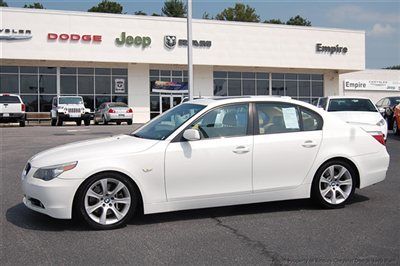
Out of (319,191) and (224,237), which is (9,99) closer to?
(319,191)

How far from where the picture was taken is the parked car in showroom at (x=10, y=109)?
1080 inches

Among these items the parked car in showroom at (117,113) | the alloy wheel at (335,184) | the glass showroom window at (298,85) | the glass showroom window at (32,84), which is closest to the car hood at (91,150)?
the alloy wheel at (335,184)

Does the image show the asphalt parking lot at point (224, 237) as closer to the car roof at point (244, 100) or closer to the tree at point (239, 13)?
the car roof at point (244, 100)

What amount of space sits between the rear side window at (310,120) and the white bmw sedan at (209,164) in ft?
0.04

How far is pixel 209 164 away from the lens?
19.9ft

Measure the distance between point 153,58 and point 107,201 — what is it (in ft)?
103

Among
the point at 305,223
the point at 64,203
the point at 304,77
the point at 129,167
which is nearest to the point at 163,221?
the point at 129,167

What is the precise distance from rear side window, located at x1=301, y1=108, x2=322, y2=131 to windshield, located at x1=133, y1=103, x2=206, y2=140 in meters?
1.42

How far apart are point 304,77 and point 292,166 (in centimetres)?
3851

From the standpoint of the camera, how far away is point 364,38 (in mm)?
43688

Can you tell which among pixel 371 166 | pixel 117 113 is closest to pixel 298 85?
pixel 117 113

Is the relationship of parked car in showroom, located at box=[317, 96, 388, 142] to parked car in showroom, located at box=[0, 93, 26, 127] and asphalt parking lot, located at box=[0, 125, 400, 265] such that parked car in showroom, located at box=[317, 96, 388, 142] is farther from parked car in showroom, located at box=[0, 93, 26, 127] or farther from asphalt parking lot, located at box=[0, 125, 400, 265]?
parked car in showroom, located at box=[0, 93, 26, 127]

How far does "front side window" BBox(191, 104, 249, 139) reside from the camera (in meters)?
6.23

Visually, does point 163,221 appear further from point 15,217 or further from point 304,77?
point 304,77
